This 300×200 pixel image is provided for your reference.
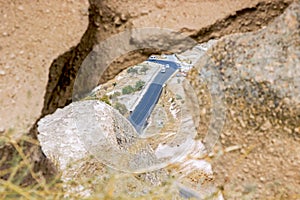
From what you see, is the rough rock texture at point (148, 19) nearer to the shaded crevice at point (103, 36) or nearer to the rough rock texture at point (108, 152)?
the shaded crevice at point (103, 36)

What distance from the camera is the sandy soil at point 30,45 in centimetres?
85

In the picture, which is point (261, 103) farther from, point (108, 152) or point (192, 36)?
point (108, 152)

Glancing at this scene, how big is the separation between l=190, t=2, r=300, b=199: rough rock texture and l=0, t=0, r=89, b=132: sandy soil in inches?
11.4

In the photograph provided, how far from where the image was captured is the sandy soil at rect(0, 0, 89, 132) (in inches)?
33.6

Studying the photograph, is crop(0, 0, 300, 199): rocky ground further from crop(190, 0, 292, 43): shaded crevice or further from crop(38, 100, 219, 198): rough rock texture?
crop(38, 100, 219, 198): rough rock texture

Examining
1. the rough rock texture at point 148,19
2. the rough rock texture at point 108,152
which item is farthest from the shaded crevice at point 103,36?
the rough rock texture at point 108,152

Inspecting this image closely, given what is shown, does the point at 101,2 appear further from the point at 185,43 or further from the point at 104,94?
the point at 104,94

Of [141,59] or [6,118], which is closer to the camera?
[6,118]

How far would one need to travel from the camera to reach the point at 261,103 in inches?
39.8

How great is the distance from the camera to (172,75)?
1.17m

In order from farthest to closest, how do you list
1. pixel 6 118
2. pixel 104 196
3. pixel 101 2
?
pixel 101 2
pixel 6 118
pixel 104 196

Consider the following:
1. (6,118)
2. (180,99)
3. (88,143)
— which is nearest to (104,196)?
(6,118)

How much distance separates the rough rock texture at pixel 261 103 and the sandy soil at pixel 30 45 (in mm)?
290

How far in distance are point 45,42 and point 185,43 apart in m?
0.26
